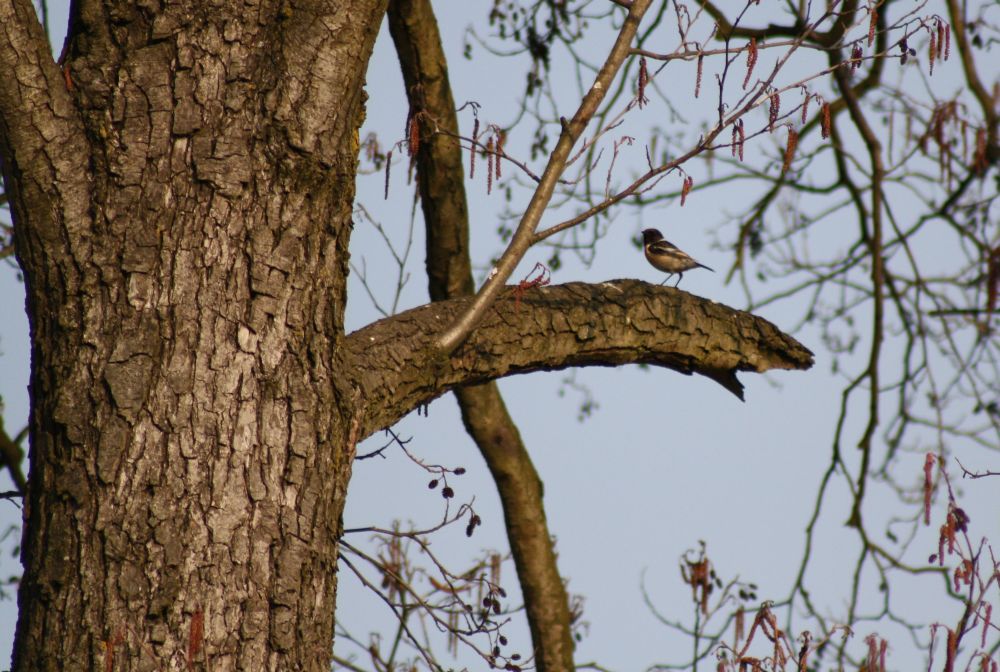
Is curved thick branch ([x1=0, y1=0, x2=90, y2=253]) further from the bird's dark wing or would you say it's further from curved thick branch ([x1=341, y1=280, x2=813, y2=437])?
the bird's dark wing

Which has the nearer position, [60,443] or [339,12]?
[60,443]

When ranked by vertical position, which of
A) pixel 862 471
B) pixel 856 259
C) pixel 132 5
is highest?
pixel 856 259

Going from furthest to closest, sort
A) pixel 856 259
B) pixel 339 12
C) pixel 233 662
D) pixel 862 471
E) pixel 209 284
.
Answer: pixel 856 259 → pixel 862 471 → pixel 339 12 → pixel 209 284 → pixel 233 662

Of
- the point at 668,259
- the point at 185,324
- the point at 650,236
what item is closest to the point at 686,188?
the point at 185,324

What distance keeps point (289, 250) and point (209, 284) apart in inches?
8.1

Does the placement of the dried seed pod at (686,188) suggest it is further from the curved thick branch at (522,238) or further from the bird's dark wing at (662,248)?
the bird's dark wing at (662,248)

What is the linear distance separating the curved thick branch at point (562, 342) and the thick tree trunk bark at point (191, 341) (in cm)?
27

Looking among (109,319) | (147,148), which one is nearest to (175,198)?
(147,148)

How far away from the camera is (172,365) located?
2346 millimetres

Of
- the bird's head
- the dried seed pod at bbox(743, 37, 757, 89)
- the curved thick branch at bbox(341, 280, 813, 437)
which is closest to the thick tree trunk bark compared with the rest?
the curved thick branch at bbox(341, 280, 813, 437)

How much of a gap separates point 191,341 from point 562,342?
4.06ft

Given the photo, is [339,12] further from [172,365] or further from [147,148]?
[172,365]

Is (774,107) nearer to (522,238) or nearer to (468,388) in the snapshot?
(522,238)

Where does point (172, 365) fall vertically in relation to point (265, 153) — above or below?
below
